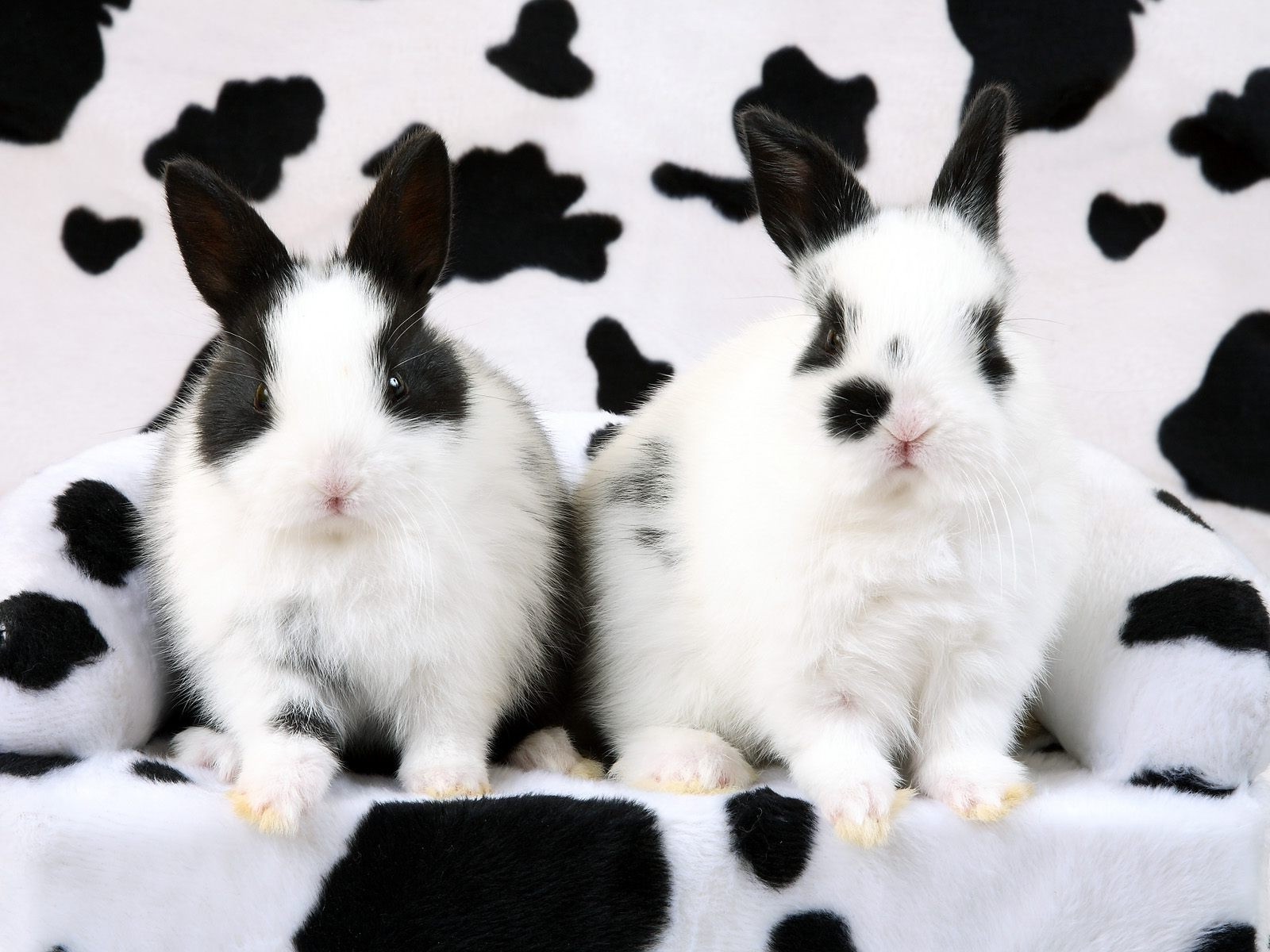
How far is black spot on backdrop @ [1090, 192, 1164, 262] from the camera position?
4.11m

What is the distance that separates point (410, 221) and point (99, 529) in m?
0.91

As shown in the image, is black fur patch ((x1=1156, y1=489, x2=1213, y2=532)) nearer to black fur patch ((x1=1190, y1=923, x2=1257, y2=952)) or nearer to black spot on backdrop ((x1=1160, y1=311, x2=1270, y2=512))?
black fur patch ((x1=1190, y1=923, x2=1257, y2=952))

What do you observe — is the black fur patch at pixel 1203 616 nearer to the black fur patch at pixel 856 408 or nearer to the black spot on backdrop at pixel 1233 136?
the black fur patch at pixel 856 408

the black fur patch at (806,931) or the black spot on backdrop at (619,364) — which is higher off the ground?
the black spot on backdrop at (619,364)

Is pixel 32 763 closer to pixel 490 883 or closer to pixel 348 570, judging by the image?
pixel 348 570

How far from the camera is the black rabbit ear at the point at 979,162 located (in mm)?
2408

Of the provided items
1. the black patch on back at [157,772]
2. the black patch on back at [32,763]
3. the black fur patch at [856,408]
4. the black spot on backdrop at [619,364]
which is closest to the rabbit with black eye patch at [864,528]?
the black fur patch at [856,408]

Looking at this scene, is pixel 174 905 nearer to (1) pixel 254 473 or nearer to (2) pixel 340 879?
(2) pixel 340 879

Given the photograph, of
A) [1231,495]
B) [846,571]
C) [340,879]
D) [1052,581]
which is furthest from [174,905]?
[1231,495]

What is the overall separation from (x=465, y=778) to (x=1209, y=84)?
3.00 meters

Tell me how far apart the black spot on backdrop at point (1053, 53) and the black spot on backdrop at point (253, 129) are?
1904 millimetres

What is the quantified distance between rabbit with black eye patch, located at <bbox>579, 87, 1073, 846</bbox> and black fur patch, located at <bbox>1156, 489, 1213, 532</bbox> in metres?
0.59

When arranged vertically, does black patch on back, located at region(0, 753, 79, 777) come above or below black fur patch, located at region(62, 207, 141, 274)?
below

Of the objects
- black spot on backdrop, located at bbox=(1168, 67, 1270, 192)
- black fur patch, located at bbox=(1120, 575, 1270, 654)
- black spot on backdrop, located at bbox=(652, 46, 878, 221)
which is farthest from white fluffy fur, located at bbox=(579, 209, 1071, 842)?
black spot on backdrop, located at bbox=(1168, 67, 1270, 192)
